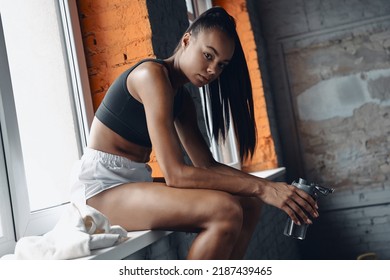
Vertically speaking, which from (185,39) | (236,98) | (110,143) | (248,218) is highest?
(185,39)

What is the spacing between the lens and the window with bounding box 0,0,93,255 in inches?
65.5

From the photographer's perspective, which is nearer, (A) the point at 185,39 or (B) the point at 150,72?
(B) the point at 150,72

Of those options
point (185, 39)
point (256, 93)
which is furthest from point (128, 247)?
point (256, 93)

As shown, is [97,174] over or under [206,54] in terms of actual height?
under

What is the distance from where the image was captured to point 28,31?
1.93 meters

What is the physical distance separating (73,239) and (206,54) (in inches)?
29.2

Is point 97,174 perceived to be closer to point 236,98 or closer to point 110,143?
point 110,143

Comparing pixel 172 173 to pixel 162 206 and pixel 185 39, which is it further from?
pixel 185 39

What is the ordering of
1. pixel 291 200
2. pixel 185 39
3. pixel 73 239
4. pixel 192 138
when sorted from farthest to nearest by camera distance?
pixel 192 138 < pixel 185 39 < pixel 291 200 < pixel 73 239

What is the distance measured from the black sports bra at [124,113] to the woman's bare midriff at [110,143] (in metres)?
0.02

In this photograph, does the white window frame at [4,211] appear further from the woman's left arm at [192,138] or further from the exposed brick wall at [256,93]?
the exposed brick wall at [256,93]

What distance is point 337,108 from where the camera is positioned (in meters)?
4.17

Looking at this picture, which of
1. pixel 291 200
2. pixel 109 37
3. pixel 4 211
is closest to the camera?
pixel 291 200

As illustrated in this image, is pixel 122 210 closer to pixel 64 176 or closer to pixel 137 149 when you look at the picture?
pixel 137 149
